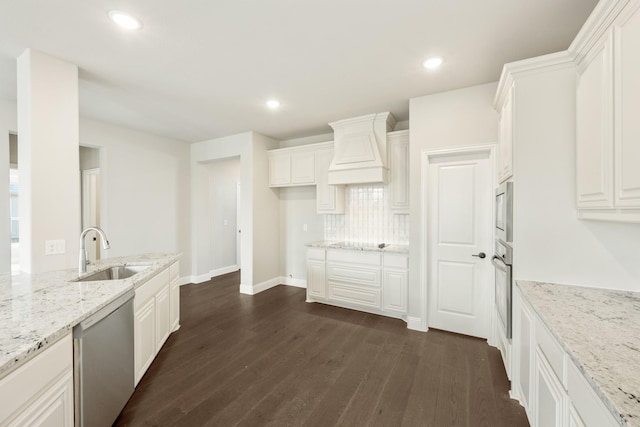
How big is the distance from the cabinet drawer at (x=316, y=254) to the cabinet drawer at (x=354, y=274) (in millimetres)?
181

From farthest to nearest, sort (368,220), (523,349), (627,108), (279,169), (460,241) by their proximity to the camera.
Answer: (279,169), (368,220), (460,241), (523,349), (627,108)

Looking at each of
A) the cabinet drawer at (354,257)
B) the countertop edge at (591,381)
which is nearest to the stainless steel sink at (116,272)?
the cabinet drawer at (354,257)

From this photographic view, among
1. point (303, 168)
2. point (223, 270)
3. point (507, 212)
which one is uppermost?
point (303, 168)

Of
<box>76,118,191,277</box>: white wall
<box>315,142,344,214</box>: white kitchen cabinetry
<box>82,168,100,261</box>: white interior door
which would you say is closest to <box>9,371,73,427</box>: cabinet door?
<box>315,142,344,214</box>: white kitchen cabinetry

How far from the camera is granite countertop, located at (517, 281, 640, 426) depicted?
789 millimetres

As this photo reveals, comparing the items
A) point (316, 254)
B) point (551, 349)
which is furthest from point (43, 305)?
point (316, 254)

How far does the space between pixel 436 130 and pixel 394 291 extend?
2030 millimetres

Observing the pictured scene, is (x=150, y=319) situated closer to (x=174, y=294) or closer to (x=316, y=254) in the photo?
(x=174, y=294)

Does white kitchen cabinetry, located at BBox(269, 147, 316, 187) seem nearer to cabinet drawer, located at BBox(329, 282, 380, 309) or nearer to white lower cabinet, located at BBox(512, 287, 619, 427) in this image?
cabinet drawer, located at BBox(329, 282, 380, 309)

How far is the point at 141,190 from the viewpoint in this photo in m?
4.49

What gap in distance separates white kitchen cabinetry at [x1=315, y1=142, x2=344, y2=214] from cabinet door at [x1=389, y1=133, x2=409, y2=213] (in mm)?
883

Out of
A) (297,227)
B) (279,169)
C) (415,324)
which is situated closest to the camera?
(415,324)

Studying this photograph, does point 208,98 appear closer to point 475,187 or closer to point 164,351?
point 164,351

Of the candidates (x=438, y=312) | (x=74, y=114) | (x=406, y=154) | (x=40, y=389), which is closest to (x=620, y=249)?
(x=438, y=312)
